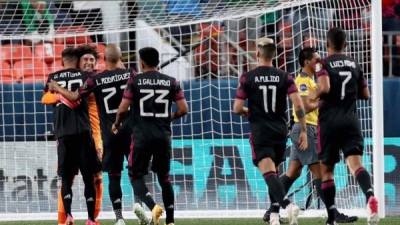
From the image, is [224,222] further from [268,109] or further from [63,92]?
[63,92]

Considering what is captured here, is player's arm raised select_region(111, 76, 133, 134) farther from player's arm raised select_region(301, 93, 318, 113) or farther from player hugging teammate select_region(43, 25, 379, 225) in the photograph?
player's arm raised select_region(301, 93, 318, 113)

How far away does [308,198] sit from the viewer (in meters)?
15.2

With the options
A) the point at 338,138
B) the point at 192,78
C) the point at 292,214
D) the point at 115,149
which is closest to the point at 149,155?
the point at 115,149

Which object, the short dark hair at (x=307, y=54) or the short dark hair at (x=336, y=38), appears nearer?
the short dark hair at (x=336, y=38)

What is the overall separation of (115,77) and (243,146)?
3750 millimetres

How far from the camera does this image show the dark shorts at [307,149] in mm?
13484

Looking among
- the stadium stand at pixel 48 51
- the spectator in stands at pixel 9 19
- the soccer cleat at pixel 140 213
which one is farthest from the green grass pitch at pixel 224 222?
the stadium stand at pixel 48 51

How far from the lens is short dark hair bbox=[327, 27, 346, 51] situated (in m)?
11.7

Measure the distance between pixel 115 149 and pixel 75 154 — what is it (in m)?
0.50

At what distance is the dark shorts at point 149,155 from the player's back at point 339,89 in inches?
63.4

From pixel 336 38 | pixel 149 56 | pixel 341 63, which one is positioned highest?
pixel 336 38

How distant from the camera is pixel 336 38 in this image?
11750 mm

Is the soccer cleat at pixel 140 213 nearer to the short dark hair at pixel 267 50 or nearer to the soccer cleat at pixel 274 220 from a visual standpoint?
the soccer cleat at pixel 274 220

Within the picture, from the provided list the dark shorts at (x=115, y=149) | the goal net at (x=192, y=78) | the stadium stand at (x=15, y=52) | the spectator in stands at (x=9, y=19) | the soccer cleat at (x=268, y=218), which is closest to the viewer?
the dark shorts at (x=115, y=149)
